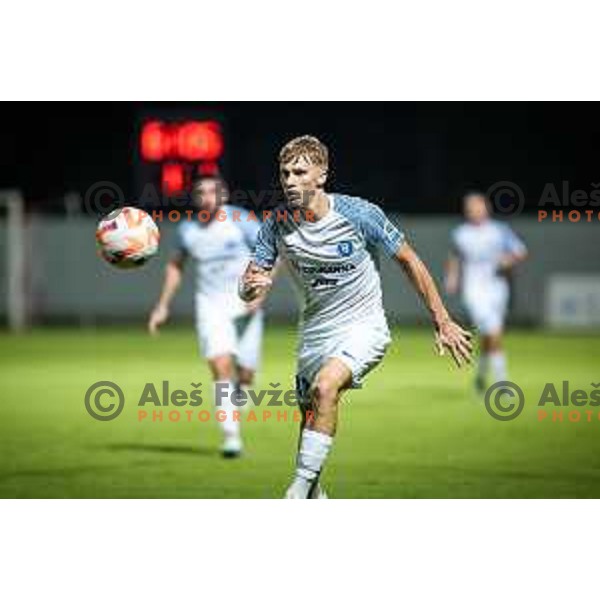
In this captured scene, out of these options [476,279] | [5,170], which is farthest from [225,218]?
[5,170]

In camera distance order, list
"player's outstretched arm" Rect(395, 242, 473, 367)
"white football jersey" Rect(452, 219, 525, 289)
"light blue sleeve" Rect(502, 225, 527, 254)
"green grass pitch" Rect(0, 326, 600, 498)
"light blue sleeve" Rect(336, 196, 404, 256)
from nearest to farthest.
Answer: "player's outstretched arm" Rect(395, 242, 473, 367), "light blue sleeve" Rect(336, 196, 404, 256), "green grass pitch" Rect(0, 326, 600, 498), "light blue sleeve" Rect(502, 225, 527, 254), "white football jersey" Rect(452, 219, 525, 289)

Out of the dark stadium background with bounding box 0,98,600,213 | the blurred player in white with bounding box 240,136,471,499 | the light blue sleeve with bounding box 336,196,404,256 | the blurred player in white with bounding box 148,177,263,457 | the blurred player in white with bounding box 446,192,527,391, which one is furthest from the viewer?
the dark stadium background with bounding box 0,98,600,213

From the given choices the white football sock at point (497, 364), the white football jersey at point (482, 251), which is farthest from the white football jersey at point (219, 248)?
the white football jersey at point (482, 251)

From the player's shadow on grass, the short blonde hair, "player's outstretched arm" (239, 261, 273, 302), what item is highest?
the short blonde hair

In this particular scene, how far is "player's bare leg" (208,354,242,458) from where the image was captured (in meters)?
10.4

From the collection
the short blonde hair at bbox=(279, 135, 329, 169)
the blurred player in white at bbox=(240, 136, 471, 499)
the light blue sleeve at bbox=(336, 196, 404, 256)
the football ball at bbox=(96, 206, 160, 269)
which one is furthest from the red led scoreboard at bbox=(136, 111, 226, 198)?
the short blonde hair at bbox=(279, 135, 329, 169)

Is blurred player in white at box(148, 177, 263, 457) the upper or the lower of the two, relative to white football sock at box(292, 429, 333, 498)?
upper

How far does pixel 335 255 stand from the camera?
765cm

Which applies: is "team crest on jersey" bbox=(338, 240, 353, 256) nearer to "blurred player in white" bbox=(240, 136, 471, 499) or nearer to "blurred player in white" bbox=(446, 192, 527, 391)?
"blurred player in white" bbox=(240, 136, 471, 499)

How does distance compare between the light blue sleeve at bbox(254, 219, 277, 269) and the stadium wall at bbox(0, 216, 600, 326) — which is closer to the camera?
the light blue sleeve at bbox(254, 219, 277, 269)

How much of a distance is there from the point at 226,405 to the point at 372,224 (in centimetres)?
315

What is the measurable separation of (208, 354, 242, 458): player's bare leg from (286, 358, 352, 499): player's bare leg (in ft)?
9.75

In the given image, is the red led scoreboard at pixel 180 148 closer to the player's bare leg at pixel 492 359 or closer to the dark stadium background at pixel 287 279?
the dark stadium background at pixel 287 279

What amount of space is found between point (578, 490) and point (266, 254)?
2.64 meters
